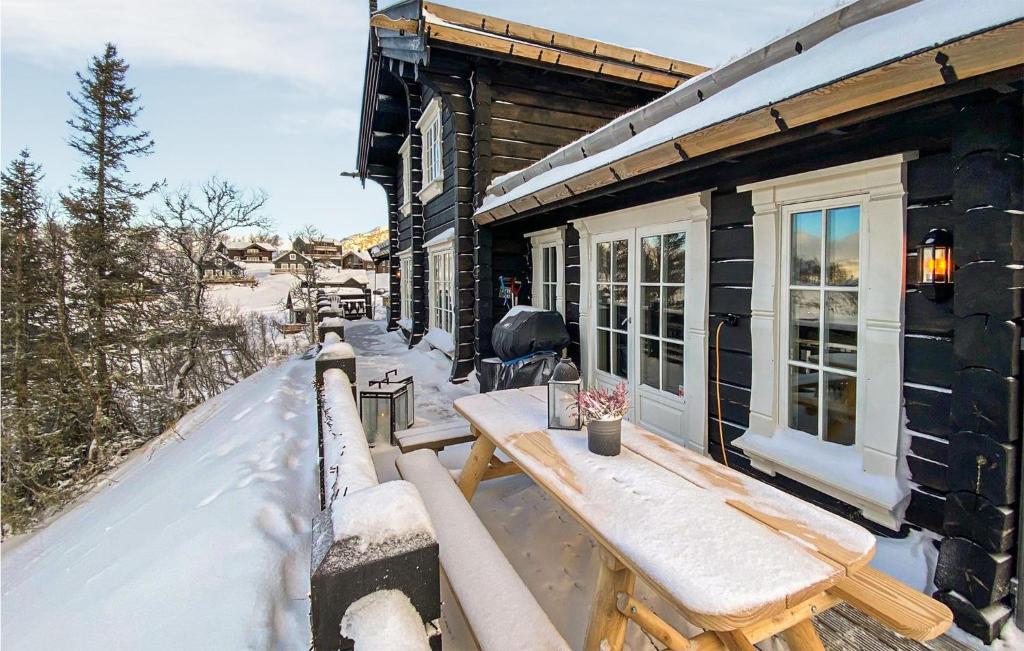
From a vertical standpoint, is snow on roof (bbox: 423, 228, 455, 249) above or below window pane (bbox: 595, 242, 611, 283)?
above

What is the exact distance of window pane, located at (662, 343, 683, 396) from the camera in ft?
11.8

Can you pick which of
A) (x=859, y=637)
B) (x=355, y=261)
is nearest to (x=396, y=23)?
(x=859, y=637)

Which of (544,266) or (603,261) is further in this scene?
(544,266)

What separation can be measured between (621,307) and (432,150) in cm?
524

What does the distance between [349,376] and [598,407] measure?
6.99 feet

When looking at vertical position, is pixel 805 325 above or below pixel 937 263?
below

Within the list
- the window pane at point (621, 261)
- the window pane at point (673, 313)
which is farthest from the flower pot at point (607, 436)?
the window pane at point (621, 261)

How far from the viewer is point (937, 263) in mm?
1925

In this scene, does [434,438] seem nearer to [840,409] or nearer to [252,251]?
[840,409]

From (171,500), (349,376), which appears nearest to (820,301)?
(349,376)

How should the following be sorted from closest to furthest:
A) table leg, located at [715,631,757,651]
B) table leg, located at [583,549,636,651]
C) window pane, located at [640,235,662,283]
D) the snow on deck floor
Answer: table leg, located at [715,631,757,651] → table leg, located at [583,549,636,651] → the snow on deck floor → window pane, located at [640,235,662,283]

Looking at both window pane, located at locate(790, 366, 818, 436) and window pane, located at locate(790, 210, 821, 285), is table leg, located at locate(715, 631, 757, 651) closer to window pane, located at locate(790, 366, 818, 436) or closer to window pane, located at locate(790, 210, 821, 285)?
window pane, located at locate(790, 366, 818, 436)

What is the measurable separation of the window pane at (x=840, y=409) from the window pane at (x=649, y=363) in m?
1.40

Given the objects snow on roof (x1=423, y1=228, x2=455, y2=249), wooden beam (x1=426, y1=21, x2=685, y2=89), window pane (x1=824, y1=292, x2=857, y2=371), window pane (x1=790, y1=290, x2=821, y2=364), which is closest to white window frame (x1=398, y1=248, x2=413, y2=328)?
snow on roof (x1=423, y1=228, x2=455, y2=249)
